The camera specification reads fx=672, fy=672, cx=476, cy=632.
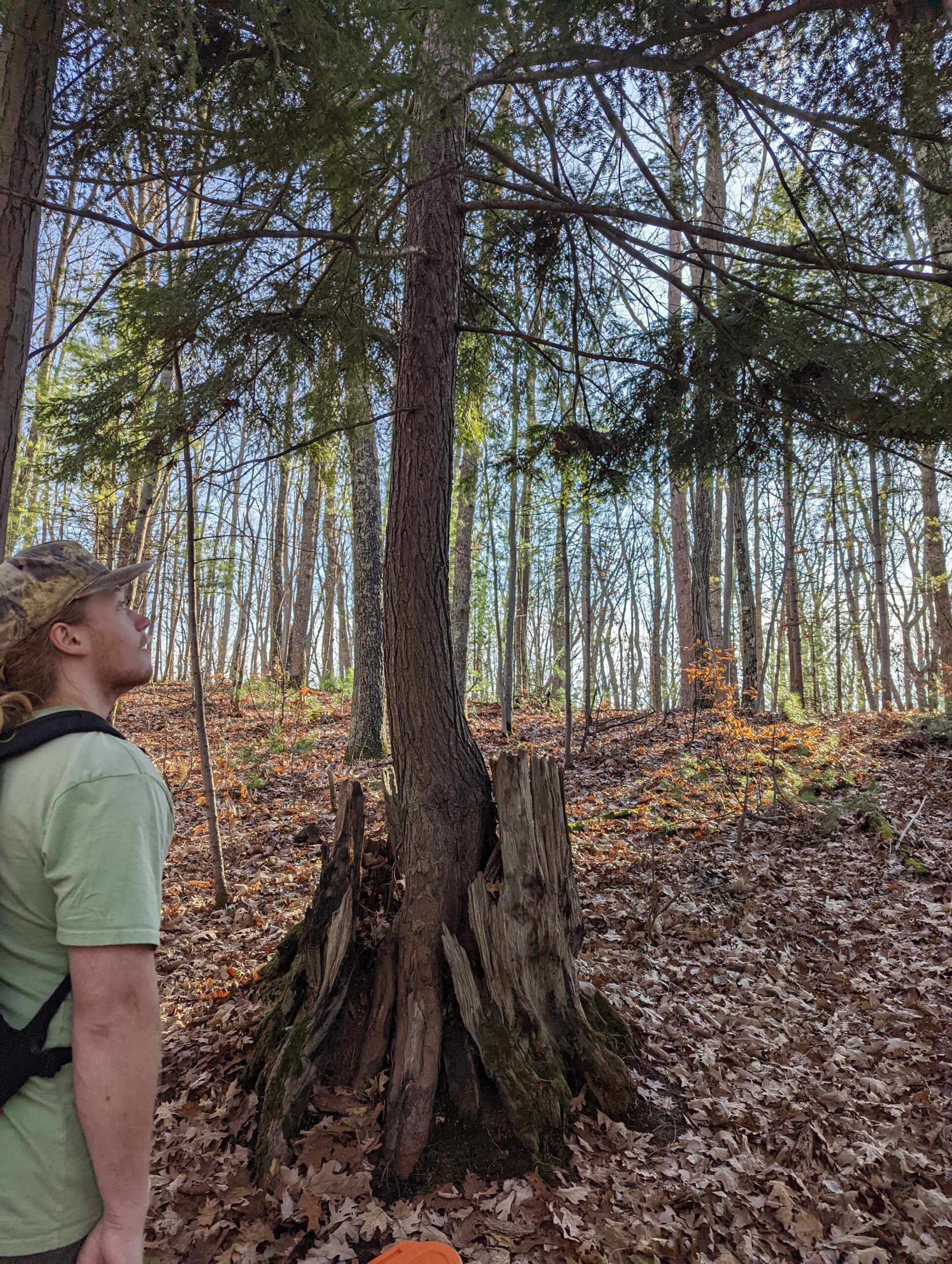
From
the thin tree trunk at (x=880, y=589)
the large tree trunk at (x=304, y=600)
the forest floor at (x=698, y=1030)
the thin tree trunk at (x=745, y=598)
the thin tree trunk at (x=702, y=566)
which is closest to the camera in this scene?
the forest floor at (x=698, y=1030)

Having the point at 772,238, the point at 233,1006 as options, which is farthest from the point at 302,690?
the point at 772,238

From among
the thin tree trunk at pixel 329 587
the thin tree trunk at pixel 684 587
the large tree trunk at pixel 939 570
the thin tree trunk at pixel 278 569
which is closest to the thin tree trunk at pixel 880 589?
the large tree trunk at pixel 939 570

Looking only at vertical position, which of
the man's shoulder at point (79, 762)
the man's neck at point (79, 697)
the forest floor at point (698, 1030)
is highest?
the man's neck at point (79, 697)

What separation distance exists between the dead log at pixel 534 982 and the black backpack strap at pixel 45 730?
2.40 metres

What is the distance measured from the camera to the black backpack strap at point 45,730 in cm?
126

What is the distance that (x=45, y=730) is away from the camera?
1.28 meters

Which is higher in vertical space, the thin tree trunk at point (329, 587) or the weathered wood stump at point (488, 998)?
the thin tree trunk at point (329, 587)

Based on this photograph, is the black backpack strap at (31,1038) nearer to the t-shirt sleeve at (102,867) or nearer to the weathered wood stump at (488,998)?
the t-shirt sleeve at (102,867)

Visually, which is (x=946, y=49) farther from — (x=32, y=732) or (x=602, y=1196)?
(x=602, y=1196)

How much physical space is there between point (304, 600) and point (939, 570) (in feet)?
40.1

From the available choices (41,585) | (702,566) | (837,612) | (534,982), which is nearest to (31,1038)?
(41,585)

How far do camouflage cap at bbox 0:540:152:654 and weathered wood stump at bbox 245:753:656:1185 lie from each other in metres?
2.33

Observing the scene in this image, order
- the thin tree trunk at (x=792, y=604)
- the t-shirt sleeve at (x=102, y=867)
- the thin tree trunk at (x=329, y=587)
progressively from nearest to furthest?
the t-shirt sleeve at (x=102, y=867) < the thin tree trunk at (x=792, y=604) < the thin tree trunk at (x=329, y=587)

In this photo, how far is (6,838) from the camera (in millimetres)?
1221
